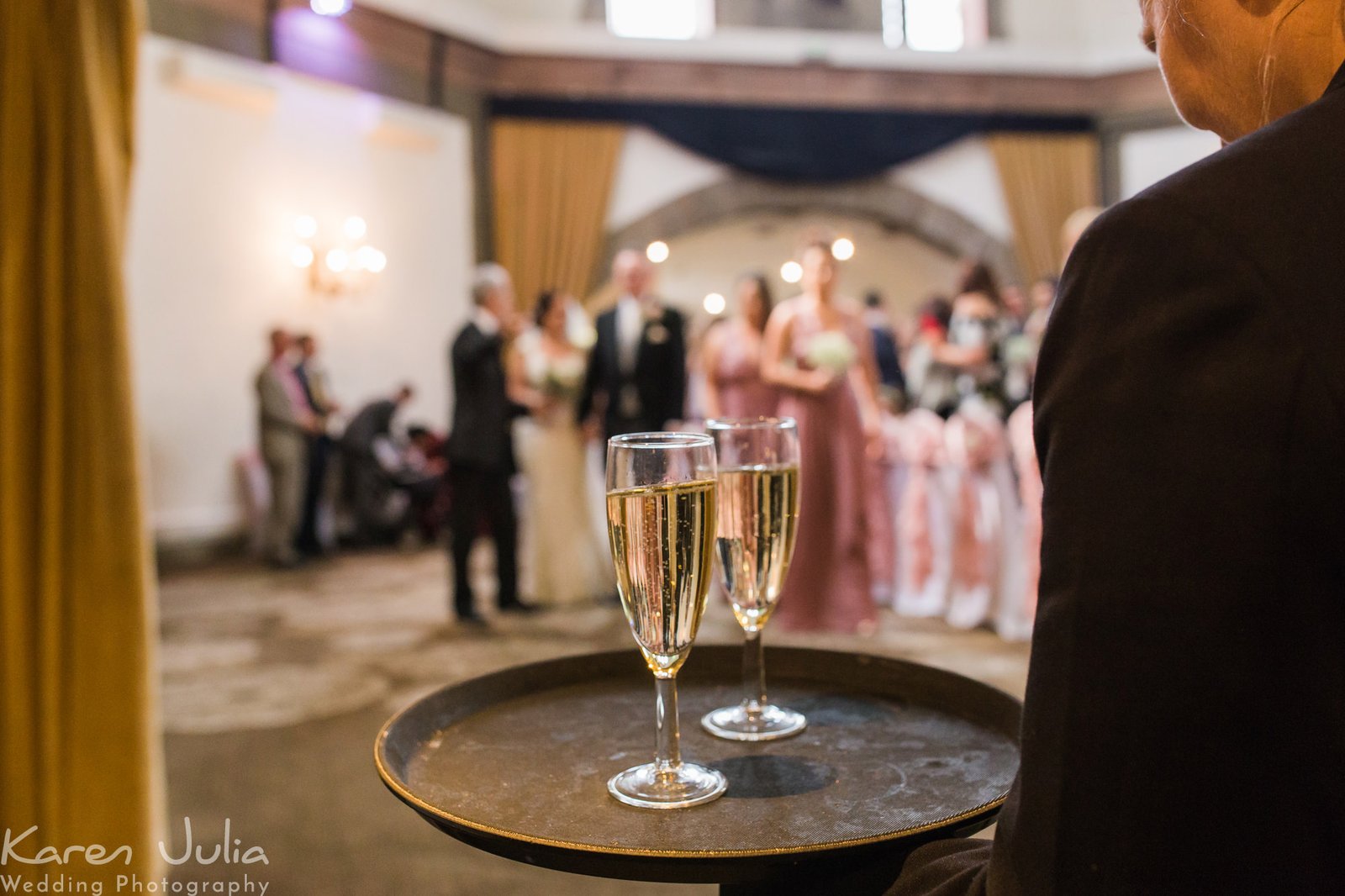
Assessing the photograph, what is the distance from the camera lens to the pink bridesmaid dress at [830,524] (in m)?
4.65

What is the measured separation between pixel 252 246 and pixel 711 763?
813 cm

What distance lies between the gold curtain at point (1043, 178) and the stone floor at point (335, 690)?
25.3 feet

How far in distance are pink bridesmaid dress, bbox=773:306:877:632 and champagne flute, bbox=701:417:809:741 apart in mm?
3625

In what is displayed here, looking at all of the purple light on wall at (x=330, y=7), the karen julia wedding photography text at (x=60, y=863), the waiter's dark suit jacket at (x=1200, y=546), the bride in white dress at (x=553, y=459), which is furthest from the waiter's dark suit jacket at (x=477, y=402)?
the waiter's dark suit jacket at (x=1200, y=546)

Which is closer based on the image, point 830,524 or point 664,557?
point 664,557

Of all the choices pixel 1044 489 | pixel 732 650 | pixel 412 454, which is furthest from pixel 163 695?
pixel 412 454

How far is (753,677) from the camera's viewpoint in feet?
3.45

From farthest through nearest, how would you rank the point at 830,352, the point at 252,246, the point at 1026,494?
the point at 252,246, the point at 830,352, the point at 1026,494

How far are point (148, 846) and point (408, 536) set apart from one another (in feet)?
24.2

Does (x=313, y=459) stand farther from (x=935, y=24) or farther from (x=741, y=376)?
(x=935, y=24)

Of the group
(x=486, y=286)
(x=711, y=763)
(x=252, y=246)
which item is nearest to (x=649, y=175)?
(x=252, y=246)

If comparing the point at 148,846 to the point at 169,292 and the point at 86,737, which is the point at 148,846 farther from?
the point at 169,292

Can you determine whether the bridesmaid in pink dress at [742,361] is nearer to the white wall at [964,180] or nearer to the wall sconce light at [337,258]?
the wall sconce light at [337,258]

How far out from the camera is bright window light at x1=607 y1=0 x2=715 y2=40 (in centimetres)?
1070
